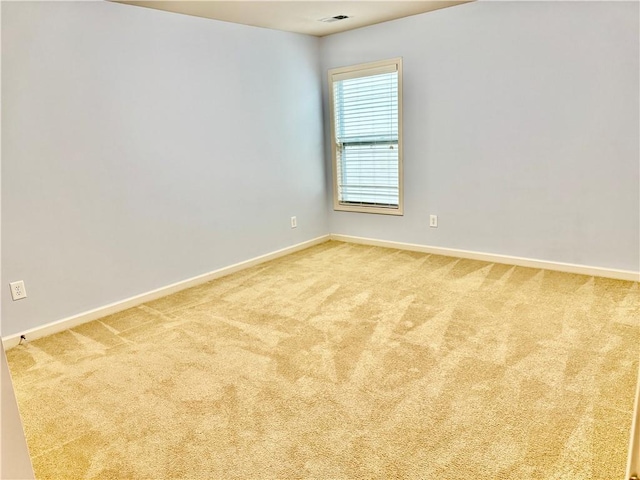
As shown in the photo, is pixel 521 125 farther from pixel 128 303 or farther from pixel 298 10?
pixel 128 303

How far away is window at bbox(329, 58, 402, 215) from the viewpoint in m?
4.45

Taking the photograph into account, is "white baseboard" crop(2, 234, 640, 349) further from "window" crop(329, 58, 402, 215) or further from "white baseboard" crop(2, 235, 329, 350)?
Answer: "window" crop(329, 58, 402, 215)

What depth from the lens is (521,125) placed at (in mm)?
3707

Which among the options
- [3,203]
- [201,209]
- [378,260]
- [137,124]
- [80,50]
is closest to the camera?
[3,203]

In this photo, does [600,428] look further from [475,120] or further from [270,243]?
[270,243]

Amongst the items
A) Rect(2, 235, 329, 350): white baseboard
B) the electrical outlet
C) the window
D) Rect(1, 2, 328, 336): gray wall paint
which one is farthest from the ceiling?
Rect(2, 235, 329, 350): white baseboard

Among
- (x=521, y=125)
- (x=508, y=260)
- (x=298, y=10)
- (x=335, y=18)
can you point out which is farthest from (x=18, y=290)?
(x=521, y=125)

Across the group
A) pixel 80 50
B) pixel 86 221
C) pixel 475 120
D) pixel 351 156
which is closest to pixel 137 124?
pixel 80 50

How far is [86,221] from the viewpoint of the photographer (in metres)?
3.14

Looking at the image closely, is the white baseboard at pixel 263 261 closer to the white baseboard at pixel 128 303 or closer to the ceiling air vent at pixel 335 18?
the white baseboard at pixel 128 303

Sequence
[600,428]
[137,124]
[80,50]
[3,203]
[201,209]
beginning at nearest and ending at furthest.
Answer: [600,428] → [3,203] → [80,50] → [137,124] → [201,209]

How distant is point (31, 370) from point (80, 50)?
2.11m

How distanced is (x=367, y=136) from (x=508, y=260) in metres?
1.92

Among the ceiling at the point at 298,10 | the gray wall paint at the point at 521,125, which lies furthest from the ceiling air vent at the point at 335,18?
the gray wall paint at the point at 521,125
